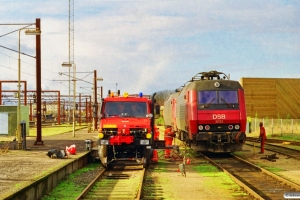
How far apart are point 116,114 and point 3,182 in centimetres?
614

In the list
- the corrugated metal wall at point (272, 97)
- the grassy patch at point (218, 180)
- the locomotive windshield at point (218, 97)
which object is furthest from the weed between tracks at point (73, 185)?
the corrugated metal wall at point (272, 97)

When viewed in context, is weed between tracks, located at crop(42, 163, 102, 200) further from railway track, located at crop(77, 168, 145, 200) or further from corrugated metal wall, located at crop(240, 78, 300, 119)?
corrugated metal wall, located at crop(240, 78, 300, 119)

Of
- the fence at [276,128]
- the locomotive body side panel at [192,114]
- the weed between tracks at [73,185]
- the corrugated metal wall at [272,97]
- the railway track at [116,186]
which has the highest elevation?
the corrugated metal wall at [272,97]

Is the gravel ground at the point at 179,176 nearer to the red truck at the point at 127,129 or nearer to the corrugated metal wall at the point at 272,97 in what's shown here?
the red truck at the point at 127,129

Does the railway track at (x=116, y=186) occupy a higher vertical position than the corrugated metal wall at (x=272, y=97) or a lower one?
lower

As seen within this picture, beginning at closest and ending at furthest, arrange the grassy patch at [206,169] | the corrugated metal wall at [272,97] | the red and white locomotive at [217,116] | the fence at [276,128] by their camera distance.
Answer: the grassy patch at [206,169]
the red and white locomotive at [217,116]
the fence at [276,128]
the corrugated metal wall at [272,97]

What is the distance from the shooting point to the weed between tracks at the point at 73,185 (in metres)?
12.3

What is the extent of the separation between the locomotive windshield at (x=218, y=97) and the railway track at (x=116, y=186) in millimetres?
5059

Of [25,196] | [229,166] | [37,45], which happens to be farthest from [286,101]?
[25,196]

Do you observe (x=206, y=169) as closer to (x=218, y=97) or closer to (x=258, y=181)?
(x=258, y=181)

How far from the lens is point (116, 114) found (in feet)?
59.3

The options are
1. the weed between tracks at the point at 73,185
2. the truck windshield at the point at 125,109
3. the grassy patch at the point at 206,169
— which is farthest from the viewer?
the truck windshield at the point at 125,109

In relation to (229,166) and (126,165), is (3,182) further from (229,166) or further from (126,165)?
(229,166)

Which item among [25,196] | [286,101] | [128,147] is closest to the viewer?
[25,196]
